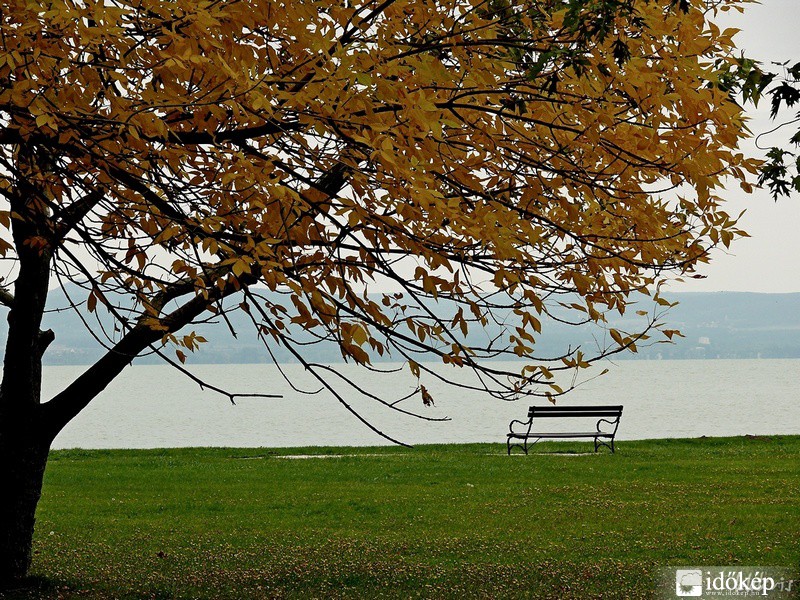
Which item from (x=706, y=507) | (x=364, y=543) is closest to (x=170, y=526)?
(x=364, y=543)

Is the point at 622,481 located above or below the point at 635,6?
below

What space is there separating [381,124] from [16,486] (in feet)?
17.0

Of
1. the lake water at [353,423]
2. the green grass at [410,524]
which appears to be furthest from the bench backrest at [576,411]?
the lake water at [353,423]

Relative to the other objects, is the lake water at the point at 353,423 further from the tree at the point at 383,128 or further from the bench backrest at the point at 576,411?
the tree at the point at 383,128

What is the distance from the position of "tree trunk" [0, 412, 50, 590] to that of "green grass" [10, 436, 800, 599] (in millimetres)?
361

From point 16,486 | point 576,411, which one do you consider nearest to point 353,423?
point 576,411

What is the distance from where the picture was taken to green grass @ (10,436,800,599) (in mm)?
7461

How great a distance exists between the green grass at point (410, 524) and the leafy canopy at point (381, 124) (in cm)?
359

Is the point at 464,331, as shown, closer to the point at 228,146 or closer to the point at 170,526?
the point at 228,146

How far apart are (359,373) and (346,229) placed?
129360 mm

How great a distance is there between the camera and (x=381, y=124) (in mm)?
3250

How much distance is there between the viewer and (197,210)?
12.9 ft

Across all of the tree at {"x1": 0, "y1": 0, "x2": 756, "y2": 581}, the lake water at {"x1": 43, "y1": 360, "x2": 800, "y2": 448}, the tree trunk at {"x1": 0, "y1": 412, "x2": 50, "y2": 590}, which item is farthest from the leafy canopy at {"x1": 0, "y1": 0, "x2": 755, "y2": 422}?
the lake water at {"x1": 43, "y1": 360, "x2": 800, "y2": 448}

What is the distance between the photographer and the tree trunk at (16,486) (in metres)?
6.99
